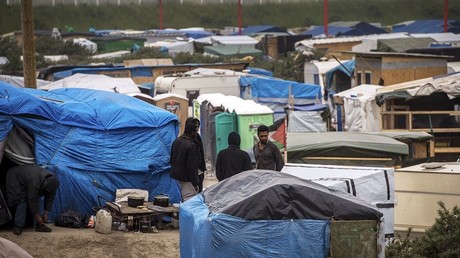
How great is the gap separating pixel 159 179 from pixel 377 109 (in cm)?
964

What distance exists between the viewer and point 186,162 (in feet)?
50.8

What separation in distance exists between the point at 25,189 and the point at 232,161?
119 inches

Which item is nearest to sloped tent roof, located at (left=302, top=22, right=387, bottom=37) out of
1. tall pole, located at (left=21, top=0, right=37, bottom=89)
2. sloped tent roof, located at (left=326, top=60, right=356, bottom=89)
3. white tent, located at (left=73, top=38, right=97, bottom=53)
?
white tent, located at (left=73, top=38, right=97, bottom=53)

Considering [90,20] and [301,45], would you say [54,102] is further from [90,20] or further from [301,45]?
[90,20]

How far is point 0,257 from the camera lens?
24.7 feet

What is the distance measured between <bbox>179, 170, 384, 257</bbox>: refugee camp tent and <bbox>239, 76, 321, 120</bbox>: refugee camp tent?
18.3 metres

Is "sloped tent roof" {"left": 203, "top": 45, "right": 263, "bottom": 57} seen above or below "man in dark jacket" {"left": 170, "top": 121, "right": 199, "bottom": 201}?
below

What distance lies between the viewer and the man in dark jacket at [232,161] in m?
14.7

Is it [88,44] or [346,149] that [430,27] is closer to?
[88,44]

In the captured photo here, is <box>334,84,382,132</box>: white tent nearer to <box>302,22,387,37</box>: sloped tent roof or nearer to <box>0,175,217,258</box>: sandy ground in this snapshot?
<box>0,175,217,258</box>: sandy ground

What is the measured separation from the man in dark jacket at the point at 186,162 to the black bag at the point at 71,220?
1517 mm

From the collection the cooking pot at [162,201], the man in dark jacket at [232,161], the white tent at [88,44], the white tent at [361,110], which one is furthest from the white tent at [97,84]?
the white tent at [88,44]

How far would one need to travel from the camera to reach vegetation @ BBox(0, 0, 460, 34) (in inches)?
3981

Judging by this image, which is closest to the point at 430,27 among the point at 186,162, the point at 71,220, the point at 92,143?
the point at 92,143
